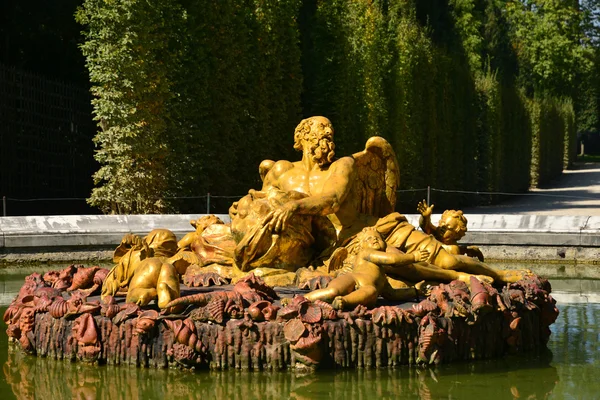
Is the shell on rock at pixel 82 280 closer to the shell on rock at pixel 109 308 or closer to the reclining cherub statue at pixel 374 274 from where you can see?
the shell on rock at pixel 109 308

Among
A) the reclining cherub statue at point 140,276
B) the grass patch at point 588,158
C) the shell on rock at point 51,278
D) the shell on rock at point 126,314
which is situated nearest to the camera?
the shell on rock at point 126,314

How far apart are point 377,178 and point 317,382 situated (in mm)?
2877

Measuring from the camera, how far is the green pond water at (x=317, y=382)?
6188 mm

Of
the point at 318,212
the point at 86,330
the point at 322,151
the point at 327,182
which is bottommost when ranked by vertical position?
the point at 86,330

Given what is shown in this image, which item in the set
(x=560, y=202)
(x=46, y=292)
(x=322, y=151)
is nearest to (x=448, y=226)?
(x=322, y=151)

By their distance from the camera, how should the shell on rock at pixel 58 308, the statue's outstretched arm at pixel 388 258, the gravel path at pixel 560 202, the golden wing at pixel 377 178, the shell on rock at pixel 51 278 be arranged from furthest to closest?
the gravel path at pixel 560 202 → the golden wing at pixel 377 178 → the shell on rock at pixel 51 278 → the statue's outstretched arm at pixel 388 258 → the shell on rock at pixel 58 308

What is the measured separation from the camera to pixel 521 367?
23.1ft

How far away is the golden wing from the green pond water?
6.96ft

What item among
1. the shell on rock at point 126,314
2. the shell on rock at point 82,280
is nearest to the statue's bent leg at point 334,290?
the shell on rock at point 126,314

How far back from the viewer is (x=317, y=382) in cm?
641

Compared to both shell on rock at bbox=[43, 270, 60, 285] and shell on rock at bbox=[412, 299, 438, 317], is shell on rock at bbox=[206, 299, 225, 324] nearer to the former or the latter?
shell on rock at bbox=[412, 299, 438, 317]

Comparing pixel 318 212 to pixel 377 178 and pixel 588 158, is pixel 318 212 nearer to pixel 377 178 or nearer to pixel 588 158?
pixel 377 178

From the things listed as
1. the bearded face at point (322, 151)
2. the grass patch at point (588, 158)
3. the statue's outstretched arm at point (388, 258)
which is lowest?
the statue's outstretched arm at point (388, 258)

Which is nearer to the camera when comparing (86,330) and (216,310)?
(216,310)
